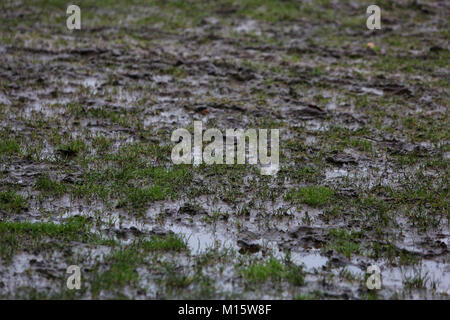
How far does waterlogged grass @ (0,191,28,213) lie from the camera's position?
7867mm

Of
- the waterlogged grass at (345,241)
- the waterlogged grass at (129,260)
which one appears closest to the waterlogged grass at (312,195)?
the waterlogged grass at (345,241)

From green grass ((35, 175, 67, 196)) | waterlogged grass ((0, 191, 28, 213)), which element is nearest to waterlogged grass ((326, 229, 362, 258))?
green grass ((35, 175, 67, 196))

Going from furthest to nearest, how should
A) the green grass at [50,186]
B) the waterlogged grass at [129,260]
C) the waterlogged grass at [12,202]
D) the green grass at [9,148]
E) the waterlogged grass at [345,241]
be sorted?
1. the green grass at [9,148]
2. the green grass at [50,186]
3. the waterlogged grass at [12,202]
4. the waterlogged grass at [345,241]
5. the waterlogged grass at [129,260]

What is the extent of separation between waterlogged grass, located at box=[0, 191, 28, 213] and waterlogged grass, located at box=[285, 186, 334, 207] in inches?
145

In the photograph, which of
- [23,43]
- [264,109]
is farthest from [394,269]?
[23,43]

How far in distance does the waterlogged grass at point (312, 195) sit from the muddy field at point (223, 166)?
20 mm

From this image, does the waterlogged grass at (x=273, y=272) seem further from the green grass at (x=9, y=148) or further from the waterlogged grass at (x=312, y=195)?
the green grass at (x=9, y=148)

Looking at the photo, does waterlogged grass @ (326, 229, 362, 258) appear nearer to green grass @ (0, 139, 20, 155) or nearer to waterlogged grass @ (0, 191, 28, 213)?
waterlogged grass @ (0, 191, 28, 213)

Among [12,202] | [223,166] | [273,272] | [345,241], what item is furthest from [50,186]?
[345,241]

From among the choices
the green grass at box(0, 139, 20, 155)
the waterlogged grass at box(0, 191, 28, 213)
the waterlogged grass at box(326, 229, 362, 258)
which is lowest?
the waterlogged grass at box(326, 229, 362, 258)

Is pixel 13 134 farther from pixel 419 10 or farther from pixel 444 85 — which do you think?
pixel 419 10

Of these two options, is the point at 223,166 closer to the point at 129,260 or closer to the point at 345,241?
the point at 345,241

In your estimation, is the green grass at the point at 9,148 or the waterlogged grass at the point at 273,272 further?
the green grass at the point at 9,148

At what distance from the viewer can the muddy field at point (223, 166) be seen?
6.69 meters
